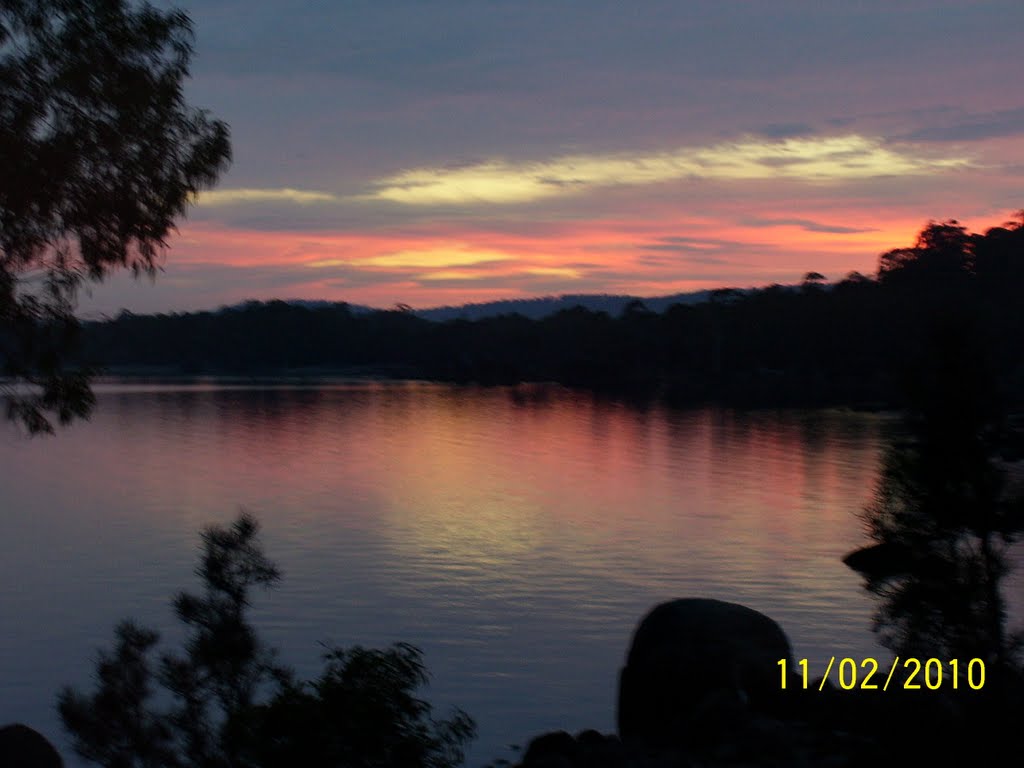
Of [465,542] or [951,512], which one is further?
[465,542]

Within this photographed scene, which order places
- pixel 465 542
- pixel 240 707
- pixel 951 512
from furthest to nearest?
pixel 465 542 < pixel 951 512 < pixel 240 707

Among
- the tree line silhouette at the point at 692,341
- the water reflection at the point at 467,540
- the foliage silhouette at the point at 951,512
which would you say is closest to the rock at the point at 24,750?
the water reflection at the point at 467,540

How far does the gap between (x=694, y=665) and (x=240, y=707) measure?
5044 mm

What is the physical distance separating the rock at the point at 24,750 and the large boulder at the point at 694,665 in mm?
5989

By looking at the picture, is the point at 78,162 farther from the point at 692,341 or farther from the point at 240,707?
the point at 692,341

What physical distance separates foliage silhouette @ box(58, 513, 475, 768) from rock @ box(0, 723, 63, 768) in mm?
754

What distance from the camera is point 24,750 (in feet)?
33.9

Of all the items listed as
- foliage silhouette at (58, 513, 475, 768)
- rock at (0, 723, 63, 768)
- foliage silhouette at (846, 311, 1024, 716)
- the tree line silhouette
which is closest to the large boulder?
foliage silhouette at (846, 311, 1024, 716)

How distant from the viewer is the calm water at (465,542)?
1891 centimetres

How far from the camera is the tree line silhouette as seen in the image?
106125 mm

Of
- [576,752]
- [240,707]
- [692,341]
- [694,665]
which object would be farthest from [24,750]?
[692,341]

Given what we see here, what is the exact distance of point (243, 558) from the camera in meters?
12.3

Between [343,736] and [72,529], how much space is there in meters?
27.8
